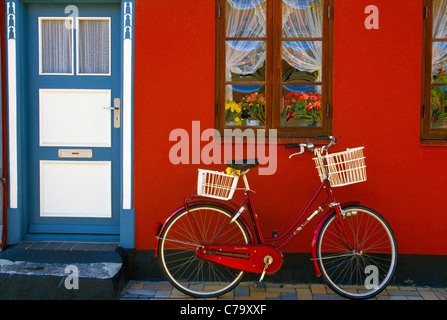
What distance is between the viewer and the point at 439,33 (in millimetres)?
4301

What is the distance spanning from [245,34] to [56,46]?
1969 mm

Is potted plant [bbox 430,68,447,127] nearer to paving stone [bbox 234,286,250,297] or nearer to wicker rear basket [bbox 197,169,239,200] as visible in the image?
wicker rear basket [bbox 197,169,239,200]

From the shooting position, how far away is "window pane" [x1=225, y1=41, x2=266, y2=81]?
437cm

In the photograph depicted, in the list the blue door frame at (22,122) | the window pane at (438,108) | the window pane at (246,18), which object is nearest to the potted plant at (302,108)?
the window pane at (246,18)

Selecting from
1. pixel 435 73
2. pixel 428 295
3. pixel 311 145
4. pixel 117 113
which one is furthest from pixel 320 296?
pixel 117 113

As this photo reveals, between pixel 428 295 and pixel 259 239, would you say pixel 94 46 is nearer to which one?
pixel 259 239

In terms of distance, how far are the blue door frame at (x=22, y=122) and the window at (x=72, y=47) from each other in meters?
0.16

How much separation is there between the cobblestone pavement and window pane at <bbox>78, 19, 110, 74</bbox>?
2.22 meters

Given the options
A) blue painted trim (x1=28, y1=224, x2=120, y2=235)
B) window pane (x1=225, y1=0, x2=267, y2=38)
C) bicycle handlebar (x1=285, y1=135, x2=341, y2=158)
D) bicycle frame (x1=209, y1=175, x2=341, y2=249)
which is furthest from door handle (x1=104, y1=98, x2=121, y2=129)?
bicycle handlebar (x1=285, y1=135, x2=341, y2=158)

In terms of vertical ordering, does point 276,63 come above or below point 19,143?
above

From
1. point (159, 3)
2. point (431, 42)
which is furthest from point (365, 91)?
point (159, 3)

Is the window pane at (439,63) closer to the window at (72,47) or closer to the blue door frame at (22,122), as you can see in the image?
the blue door frame at (22,122)

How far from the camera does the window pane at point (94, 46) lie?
4523 mm

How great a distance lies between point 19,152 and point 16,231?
803mm
